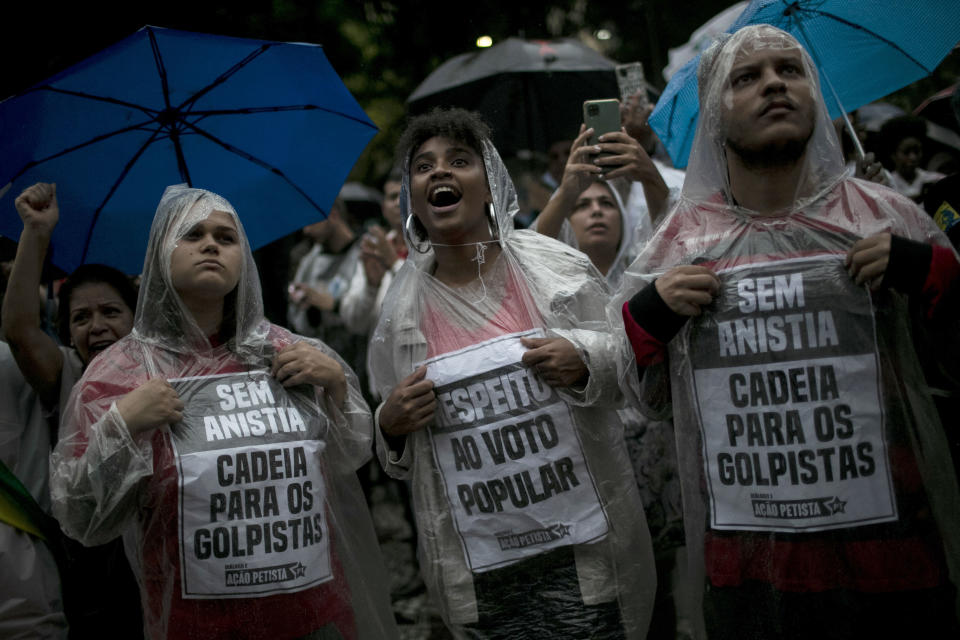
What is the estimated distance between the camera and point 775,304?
225cm

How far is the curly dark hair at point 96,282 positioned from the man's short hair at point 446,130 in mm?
1209

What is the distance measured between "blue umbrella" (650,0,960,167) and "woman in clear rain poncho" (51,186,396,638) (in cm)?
163

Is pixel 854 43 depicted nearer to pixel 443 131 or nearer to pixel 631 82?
pixel 631 82

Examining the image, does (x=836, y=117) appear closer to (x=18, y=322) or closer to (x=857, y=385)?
(x=857, y=385)

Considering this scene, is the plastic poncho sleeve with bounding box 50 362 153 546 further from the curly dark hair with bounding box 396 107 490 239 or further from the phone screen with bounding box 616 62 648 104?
the phone screen with bounding box 616 62 648 104

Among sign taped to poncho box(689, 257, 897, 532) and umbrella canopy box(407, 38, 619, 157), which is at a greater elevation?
umbrella canopy box(407, 38, 619, 157)

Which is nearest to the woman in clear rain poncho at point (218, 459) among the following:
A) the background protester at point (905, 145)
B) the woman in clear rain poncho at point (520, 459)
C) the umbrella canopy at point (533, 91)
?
the woman in clear rain poncho at point (520, 459)

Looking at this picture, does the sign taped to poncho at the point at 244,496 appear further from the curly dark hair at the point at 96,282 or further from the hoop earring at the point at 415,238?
the curly dark hair at the point at 96,282

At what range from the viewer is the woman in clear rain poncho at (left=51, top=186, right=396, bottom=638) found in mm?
2584

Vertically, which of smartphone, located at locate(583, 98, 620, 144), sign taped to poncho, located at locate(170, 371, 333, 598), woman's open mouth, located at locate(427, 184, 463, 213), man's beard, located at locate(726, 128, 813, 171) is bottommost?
sign taped to poncho, located at locate(170, 371, 333, 598)

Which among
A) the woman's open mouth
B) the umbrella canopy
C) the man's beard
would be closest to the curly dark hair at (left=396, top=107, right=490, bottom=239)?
the woman's open mouth

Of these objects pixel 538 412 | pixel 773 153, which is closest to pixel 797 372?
pixel 773 153

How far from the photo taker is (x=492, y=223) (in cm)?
309

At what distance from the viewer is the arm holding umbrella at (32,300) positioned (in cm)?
316
